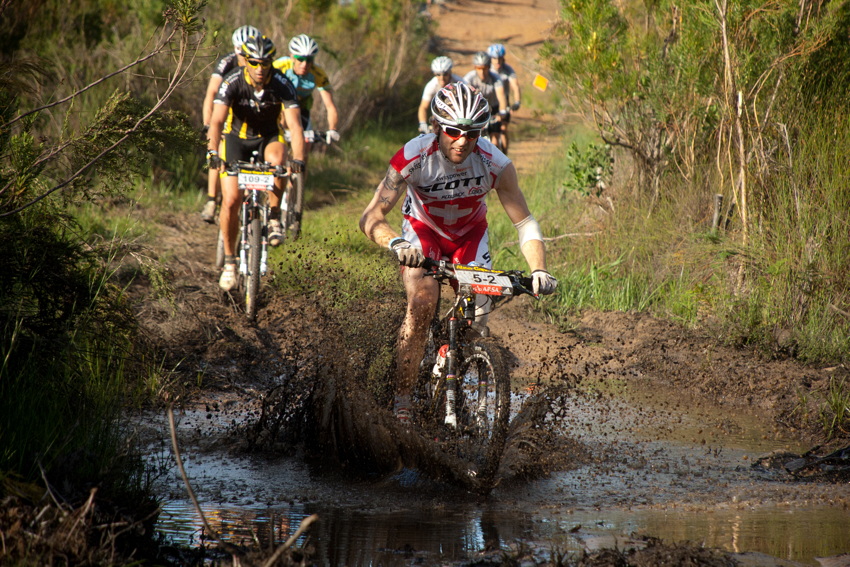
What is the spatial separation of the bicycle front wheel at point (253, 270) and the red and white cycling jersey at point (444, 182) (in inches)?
115

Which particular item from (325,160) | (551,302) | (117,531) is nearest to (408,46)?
(325,160)

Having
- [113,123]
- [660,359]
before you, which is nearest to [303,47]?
[660,359]

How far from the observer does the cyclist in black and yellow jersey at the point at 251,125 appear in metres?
8.91

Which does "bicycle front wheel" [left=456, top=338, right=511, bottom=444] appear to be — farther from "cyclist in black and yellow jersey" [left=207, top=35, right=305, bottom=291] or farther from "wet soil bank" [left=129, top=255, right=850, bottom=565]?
"cyclist in black and yellow jersey" [left=207, top=35, right=305, bottom=291]

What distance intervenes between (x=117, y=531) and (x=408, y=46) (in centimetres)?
2077

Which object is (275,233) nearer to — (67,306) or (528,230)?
(528,230)

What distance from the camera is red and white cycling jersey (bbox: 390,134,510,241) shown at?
5703 mm

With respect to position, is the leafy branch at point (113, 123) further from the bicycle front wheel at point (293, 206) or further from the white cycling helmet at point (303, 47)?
the white cycling helmet at point (303, 47)

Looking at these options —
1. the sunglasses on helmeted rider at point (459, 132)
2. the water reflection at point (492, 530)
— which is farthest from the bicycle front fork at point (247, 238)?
the water reflection at point (492, 530)

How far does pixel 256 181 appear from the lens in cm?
866

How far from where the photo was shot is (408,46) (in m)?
23.0

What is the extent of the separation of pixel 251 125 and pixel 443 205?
445 cm

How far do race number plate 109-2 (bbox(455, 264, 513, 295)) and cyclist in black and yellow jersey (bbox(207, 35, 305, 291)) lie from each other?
4040 millimetres

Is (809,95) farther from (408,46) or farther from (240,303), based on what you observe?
(408,46)
